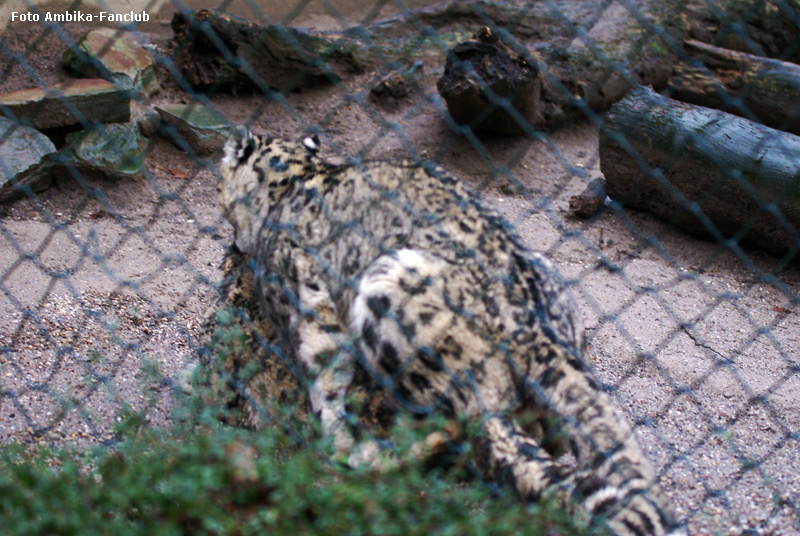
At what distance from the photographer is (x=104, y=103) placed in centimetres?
490

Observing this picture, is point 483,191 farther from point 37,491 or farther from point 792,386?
point 37,491

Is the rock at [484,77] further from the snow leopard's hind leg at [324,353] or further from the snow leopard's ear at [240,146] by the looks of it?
the snow leopard's hind leg at [324,353]

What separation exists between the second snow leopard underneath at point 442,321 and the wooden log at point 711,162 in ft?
7.17

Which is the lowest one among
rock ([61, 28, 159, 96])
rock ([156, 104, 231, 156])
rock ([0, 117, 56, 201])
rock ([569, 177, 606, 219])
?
rock ([569, 177, 606, 219])

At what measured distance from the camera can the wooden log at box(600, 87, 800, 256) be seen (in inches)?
164

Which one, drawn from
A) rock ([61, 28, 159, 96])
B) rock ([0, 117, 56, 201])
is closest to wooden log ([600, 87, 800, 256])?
rock ([61, 28, 159, 96])

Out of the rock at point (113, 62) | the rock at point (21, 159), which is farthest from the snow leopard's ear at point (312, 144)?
the rock at point (113, 62)

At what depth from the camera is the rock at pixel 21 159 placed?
4.46 meters

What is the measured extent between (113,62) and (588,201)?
3.48 m

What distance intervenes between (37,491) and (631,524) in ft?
4.54

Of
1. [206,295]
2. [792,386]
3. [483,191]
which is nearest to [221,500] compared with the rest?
[206,295]

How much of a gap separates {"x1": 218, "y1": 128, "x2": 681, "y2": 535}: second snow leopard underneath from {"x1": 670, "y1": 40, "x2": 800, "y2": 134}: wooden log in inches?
131

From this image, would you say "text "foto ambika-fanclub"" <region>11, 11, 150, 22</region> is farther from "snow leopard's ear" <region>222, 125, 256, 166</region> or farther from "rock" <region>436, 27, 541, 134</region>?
"snow leopard's ear" <region>222, 125, 256, 166</region>

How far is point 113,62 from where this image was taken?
5367 mm
